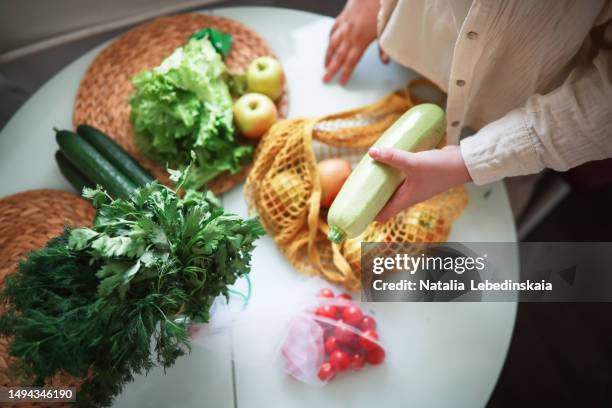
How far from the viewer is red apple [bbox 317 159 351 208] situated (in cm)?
97

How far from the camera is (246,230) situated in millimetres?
722

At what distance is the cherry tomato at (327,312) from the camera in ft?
2.97

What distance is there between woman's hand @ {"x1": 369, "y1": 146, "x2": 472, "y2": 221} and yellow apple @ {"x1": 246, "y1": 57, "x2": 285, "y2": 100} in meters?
0.34

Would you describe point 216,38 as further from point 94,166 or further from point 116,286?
point 116,286

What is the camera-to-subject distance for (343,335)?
2.93 feet

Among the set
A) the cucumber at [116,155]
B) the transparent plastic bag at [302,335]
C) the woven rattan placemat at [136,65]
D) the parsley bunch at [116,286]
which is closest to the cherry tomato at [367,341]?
the transparent plastic bag at [302,335]

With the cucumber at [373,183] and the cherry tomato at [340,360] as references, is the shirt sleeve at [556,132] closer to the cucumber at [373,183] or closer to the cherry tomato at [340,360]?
the cucumber at [373,183]

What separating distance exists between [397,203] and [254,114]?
36 cm

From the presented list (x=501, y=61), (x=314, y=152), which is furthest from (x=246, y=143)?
(x=501, y=61)

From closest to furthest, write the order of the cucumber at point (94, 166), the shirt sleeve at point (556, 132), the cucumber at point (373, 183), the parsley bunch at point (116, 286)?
the parsley bunch at point (116, 286), the shirt sleeve at point (556, 132), the cucumber at point (373, 183), the cucumber at point (94, 166)

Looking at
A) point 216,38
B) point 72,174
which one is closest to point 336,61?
point 216,38

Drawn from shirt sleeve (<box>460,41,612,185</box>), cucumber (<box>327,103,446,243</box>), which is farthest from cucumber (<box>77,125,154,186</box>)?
shirt sleeve (<box>460,41,612,185</box>)

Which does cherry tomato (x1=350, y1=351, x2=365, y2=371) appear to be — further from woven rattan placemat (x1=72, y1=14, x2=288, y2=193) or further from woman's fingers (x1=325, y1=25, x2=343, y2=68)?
woman's fingers (x1=325, y1=25, x2=343, y2=68)

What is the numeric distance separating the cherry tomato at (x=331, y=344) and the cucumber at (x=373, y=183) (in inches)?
7.2
